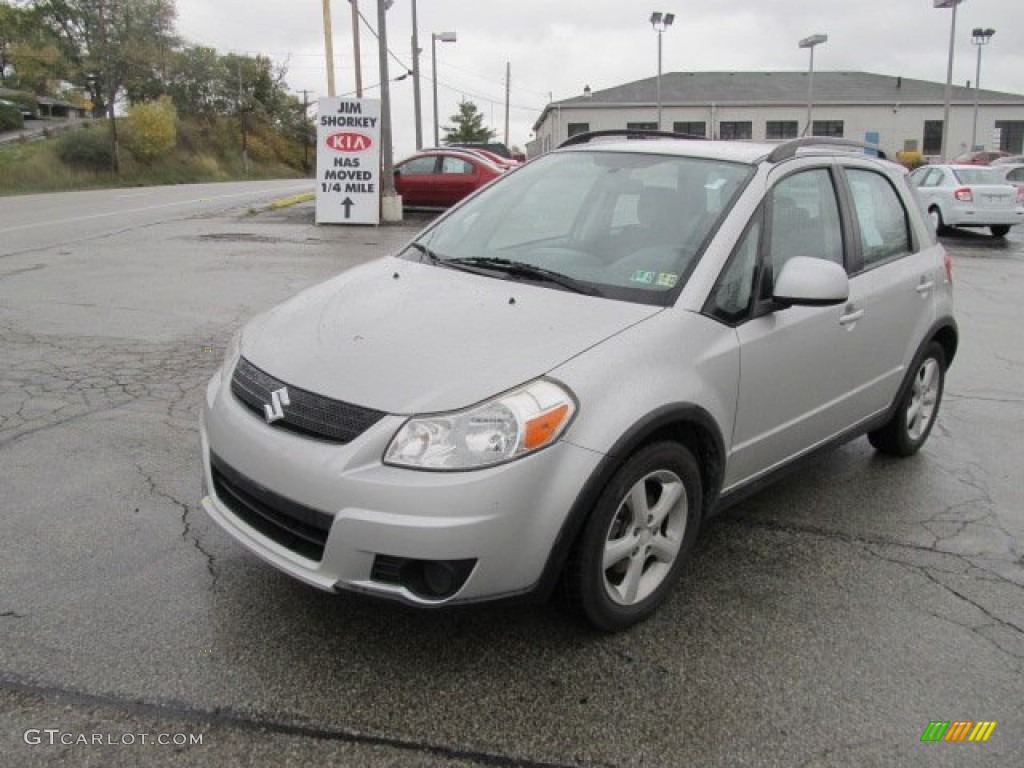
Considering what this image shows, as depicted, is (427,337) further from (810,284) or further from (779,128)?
(779,128)

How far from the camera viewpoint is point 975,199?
18297 mm

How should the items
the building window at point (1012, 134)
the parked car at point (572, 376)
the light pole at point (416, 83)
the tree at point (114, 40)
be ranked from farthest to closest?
the tree at point (114, 40) < the building window at point (1012, 134) < the light pole at point (416, 83) < the parked car at point (572, 376)

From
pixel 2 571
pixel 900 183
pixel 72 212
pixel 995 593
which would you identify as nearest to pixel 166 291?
pixel 2 571

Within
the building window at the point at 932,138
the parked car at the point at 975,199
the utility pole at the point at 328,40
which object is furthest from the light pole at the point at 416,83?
the building window at the point at 932,138

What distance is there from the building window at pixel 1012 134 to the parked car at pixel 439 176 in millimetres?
47202

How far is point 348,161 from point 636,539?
1584cm

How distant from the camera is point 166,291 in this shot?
9.59m

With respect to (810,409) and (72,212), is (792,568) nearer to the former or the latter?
(810,409)

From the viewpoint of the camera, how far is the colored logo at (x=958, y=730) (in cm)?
262

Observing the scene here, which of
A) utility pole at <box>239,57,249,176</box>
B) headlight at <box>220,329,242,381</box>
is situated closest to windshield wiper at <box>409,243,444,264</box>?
headlight at <box>220,329,242,381</box>

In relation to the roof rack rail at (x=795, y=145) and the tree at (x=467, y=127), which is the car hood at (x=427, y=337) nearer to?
the roof rack rail at (x=795, y=145)

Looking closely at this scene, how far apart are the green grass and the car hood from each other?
3759 cm

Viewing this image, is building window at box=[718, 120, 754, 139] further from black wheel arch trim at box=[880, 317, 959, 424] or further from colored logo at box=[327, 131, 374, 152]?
black wheel arch trim at box=[880, 317, 959, 424]

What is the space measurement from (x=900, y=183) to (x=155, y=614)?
4.19 m
